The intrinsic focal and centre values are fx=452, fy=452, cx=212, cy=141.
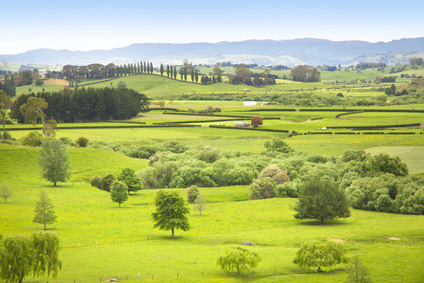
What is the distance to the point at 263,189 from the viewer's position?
92938mm

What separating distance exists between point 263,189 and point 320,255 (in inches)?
1848

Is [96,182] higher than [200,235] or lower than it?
lower

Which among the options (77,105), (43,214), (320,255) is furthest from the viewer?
(77,105)

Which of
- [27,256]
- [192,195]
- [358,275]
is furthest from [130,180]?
[358,275]

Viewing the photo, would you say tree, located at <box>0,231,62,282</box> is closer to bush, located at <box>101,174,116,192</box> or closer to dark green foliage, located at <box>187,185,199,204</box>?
dark green foliage, located at <box>187,185,199,204</box>

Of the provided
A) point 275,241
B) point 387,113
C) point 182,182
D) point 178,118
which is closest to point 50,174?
point 182,182

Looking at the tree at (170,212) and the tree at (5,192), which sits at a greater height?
the tree at (170,212)

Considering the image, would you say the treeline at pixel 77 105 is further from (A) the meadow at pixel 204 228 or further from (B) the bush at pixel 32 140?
(A) the meadow at pixel 204 228

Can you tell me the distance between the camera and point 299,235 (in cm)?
5950

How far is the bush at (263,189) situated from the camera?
302ft

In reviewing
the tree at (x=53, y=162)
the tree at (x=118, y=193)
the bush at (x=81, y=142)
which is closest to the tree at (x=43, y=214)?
the tree at (x=118, y=193)

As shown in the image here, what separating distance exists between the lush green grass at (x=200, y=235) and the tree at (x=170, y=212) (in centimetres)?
187

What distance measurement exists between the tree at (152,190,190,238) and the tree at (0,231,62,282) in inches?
740

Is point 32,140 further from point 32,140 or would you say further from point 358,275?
point 358,275
